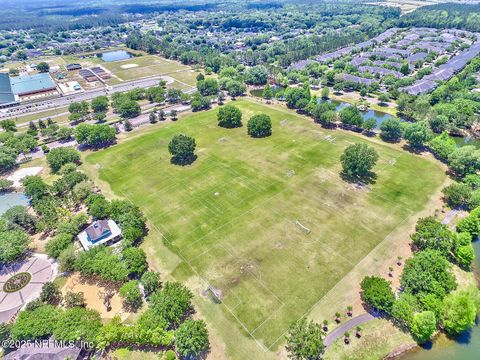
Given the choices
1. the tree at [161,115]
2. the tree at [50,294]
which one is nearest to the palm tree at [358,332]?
the tree at [50,294]

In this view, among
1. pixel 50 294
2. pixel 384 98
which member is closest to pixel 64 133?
pixel 50 294

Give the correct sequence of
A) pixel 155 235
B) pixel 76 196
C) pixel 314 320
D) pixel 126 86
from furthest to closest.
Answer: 1. pixel 126 86
2. pixel 76 196
3. pixel 155 235
4. pixel 314 320

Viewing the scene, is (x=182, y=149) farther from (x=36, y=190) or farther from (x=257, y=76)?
(x=257, y=76)

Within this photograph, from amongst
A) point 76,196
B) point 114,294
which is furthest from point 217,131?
point 114,294

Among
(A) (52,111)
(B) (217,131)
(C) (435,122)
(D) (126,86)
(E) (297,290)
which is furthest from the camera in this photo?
(D) (126,86)

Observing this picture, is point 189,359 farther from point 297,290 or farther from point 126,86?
point 126,86

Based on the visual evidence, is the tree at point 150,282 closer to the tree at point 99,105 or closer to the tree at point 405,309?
the tree at point 405,309
